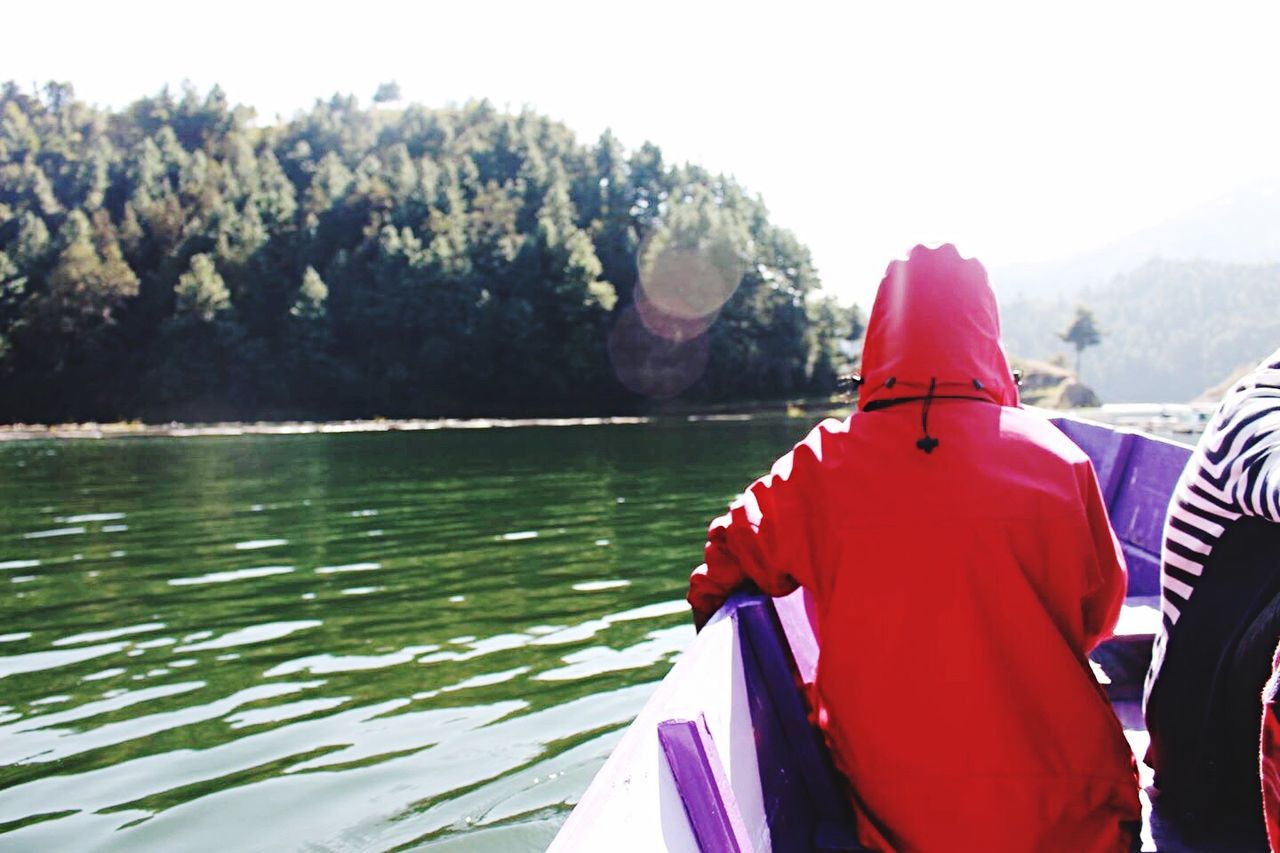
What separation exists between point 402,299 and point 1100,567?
7518 centimetres

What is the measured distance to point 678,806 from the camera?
2.08m

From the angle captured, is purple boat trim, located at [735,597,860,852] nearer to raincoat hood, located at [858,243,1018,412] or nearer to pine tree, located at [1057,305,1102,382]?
raincoat hood, located at [858,243,1018,412]

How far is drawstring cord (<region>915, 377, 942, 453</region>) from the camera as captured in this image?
2322 mm

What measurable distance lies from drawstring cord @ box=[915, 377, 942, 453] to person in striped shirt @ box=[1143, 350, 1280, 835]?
1.74ft

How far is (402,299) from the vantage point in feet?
245

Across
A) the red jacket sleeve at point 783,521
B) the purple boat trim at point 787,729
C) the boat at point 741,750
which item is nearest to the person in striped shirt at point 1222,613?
the boat at point 741,750

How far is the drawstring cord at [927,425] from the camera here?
91.4 inches

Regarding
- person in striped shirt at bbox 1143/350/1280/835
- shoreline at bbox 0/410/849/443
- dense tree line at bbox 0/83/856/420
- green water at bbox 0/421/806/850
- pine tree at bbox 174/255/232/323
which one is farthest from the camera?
pine tree at bbox 174/255/232/323

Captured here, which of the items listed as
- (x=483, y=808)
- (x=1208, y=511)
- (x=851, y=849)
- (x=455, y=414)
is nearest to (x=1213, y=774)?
(x=1208, y=511)

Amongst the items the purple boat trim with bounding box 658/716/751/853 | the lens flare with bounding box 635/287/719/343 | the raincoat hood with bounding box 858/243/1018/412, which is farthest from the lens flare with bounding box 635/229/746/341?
the purple boat trim with bounding box 658/716/751/853

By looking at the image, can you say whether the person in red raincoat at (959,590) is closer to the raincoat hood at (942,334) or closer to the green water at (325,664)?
the raincoat hood at (942,334)

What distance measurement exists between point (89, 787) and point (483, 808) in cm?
200

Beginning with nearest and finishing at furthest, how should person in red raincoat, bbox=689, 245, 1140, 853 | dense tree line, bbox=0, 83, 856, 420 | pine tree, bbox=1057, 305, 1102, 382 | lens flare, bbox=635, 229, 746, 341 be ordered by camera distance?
person in red raincoat, bbox=689, 245, 1140, 853, dense tree line, bbox=0, 83, 856, 420, lens flare, bbox=635, 229, 746, 341, pine tree, bbox=1057, 305, 1102, 382

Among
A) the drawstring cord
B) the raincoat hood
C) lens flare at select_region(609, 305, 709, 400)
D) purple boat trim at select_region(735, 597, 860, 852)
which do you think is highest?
lens flare at select_region(609, 305, 709, 400)
